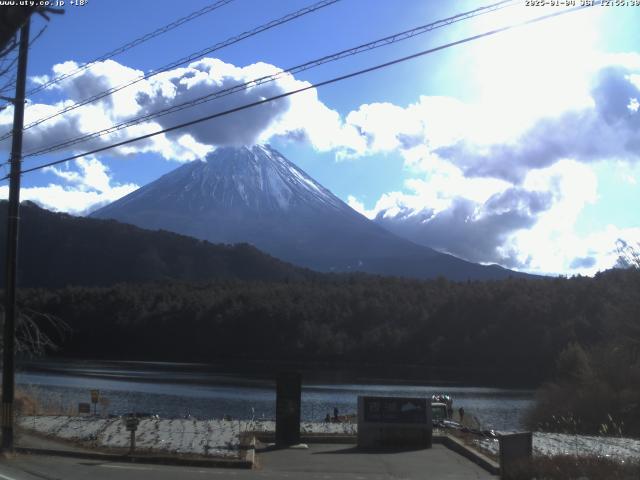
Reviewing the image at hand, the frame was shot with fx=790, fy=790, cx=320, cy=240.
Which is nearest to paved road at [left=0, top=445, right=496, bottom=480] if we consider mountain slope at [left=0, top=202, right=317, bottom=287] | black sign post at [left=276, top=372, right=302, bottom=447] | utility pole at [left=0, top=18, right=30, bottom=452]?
black sign post at [left=276, top=372, right=302, bottom=447]

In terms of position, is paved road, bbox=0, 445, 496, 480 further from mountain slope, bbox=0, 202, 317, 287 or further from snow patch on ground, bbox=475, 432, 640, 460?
mountain slope, bbox=0, 202, 317, 287

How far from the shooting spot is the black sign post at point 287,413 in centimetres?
1731

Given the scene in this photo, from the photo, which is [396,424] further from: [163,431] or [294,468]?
[163,431]

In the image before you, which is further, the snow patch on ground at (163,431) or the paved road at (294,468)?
the snow patch on ground at (163,431)

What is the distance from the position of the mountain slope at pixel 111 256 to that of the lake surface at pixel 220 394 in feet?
208

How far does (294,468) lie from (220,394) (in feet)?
119

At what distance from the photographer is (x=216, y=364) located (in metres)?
90.7

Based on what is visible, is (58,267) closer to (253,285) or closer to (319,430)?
(253,285)

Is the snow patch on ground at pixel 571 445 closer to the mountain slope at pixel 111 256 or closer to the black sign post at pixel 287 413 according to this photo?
the black sign post at pixel 287 413

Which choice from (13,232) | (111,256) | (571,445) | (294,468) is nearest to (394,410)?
(294,468)

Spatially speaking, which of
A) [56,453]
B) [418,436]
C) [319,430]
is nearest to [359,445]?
[418,436]

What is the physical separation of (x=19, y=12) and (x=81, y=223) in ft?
475

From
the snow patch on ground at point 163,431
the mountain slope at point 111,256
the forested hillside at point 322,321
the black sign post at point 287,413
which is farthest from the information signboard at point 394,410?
the mountain slope at point 111,256

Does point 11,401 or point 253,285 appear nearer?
point 11,401
